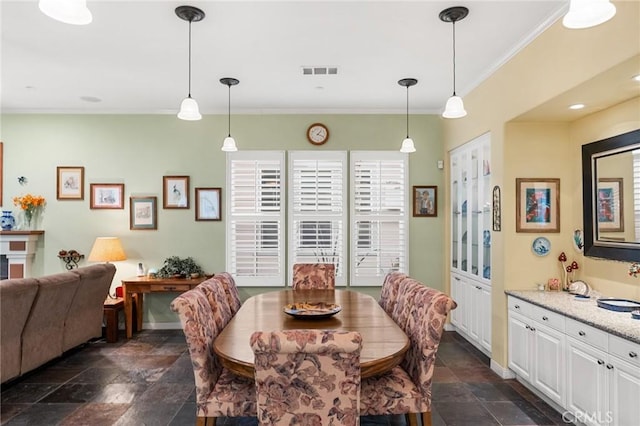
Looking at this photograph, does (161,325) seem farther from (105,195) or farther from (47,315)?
(105,195)

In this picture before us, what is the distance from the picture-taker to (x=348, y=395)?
1648 mm

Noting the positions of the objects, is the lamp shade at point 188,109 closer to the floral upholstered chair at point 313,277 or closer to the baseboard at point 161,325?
the floral upholstered chair at point 313,277

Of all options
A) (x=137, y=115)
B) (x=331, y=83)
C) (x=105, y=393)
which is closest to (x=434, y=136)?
(x=331, y=83)

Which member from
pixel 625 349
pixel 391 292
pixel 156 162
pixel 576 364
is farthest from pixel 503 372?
pixel 156 162

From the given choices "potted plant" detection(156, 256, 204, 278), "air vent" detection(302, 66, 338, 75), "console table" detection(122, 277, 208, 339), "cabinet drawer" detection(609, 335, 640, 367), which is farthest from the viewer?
"potted plant" detection(156, 256, 204, 278)

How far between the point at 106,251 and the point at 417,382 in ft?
13.6

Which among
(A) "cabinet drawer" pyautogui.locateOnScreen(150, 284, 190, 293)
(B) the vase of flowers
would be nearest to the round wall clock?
(A) "cabinet drawer" pyautogui.locateOnScreen(150, 284, 190, 293)

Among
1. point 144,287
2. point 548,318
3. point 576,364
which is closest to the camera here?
point 576,364

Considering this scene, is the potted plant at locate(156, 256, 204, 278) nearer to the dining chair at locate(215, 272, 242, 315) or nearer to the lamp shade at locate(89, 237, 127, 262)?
the lamp shade at locate(89, 237, 127, 262)

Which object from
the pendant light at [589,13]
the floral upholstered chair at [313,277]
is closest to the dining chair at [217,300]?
the floral upholstered chair at [313,277]

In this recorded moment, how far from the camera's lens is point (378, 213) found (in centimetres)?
514

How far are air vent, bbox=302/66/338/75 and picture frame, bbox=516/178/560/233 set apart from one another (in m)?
2.04

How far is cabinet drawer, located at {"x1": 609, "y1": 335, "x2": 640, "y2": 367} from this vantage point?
206 cm

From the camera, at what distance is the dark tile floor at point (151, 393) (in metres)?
2.79
